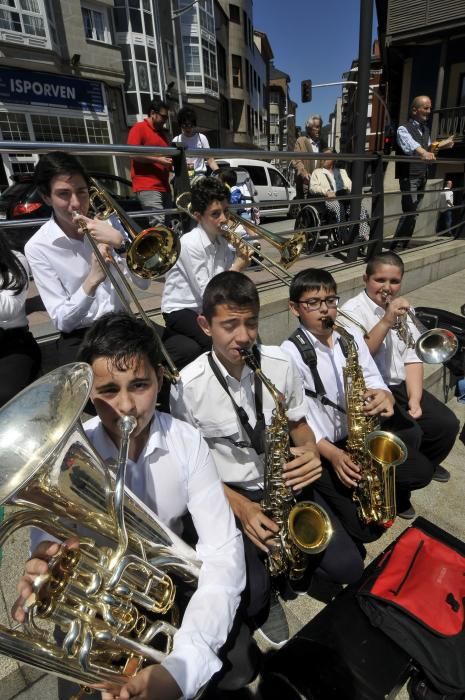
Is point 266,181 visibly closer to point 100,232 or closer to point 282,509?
point 100,232

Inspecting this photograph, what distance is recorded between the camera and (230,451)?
1.96m

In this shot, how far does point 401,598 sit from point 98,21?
23.6 m

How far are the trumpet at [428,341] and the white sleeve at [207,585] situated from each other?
6.32 feet

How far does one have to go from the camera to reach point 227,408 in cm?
193

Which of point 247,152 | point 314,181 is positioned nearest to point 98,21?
point 314,181

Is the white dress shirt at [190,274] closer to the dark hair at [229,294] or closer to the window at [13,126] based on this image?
the dark hair at [229,294]

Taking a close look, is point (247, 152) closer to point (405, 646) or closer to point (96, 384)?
point (96, 384)

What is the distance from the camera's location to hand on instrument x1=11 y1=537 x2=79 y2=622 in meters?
1.05

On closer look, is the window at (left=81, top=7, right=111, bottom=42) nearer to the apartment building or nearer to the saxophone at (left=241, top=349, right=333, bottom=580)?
the apartment building

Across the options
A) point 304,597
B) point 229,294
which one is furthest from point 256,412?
point 304,597

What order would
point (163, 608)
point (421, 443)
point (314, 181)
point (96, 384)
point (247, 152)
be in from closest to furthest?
1. point (163, 608)
2. point (96, 384)
3. point (421, 443)
4. point (247, 152)
5. point (314, 181)

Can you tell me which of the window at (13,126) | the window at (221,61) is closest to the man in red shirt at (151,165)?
the window at (13,126)

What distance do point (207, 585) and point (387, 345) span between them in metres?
2.19

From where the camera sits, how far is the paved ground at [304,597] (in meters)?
1.42
